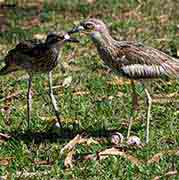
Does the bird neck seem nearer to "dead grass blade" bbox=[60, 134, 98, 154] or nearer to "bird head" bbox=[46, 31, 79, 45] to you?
"bird head" bbox=[46, 31, 79, 45]

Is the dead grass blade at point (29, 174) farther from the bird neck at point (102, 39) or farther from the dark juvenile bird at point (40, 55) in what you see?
the bird neck at point (102, 39)

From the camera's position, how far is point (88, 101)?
8.22 meters

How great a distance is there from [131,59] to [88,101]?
4.61 ft

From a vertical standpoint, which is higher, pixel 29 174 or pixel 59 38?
pixel 59 38

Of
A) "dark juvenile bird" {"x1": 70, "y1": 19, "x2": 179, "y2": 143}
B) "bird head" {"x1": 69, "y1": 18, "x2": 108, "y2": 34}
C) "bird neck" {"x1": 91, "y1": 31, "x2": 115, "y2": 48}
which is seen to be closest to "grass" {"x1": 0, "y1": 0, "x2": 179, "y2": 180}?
"dark juvenile bird" {"x1": 70, "y1": 19, "x2": 179, "y2": 143}

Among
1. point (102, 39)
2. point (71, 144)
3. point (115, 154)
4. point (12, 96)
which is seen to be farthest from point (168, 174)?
point (12, 96)

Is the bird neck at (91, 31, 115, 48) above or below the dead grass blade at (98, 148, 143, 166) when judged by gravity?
above

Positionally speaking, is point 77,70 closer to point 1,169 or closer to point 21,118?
point 21,118

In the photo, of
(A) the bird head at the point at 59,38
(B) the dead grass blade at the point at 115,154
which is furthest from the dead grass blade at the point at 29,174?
(A) the bird head at the point at 59,38

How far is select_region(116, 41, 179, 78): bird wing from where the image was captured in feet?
22.5

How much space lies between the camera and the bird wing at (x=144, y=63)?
6.87m

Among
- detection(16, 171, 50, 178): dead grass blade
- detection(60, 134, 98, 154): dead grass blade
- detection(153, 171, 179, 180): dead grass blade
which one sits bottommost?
detection(16, 171, 50, 178): dead grass blade

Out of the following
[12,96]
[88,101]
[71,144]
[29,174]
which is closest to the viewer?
[29,174]

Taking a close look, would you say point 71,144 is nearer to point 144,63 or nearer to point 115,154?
point 115,154
